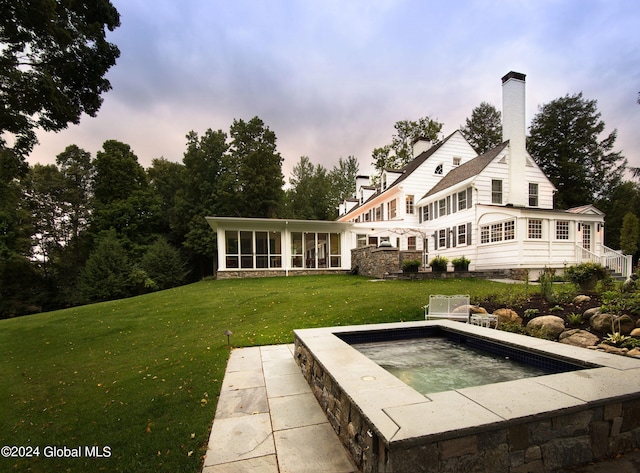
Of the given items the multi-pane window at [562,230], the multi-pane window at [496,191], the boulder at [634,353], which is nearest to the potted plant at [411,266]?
the multi-pane window at [496,191]

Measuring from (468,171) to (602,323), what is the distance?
13.9 metres

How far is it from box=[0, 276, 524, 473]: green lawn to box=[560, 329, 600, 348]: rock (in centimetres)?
295

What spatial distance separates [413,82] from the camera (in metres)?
14.9

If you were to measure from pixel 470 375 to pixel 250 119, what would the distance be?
30523mm

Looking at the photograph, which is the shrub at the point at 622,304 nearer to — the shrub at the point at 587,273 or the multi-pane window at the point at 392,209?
the shrub at the point at 587,273

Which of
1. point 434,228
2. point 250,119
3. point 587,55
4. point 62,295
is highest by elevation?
point 250,119

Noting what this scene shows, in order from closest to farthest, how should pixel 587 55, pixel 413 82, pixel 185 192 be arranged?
pixel 587 55 < pixel 413 82 < pixel 185 192

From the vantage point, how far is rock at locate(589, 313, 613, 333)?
518 centimetres

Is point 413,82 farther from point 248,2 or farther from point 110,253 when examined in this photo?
point 110,253

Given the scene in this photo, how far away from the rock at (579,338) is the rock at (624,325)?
416 millimetres

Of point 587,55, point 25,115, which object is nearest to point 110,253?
point 25,115

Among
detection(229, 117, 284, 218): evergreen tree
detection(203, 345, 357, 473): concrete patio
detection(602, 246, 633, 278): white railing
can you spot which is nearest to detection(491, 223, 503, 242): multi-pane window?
detection(602, 246, 633, 278): white railing

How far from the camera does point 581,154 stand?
26.8m

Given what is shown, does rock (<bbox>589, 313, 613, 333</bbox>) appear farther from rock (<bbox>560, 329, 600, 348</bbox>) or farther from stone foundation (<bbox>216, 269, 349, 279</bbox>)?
stone foundation (<bbox>216, 269, 349, 279</bbox>)
